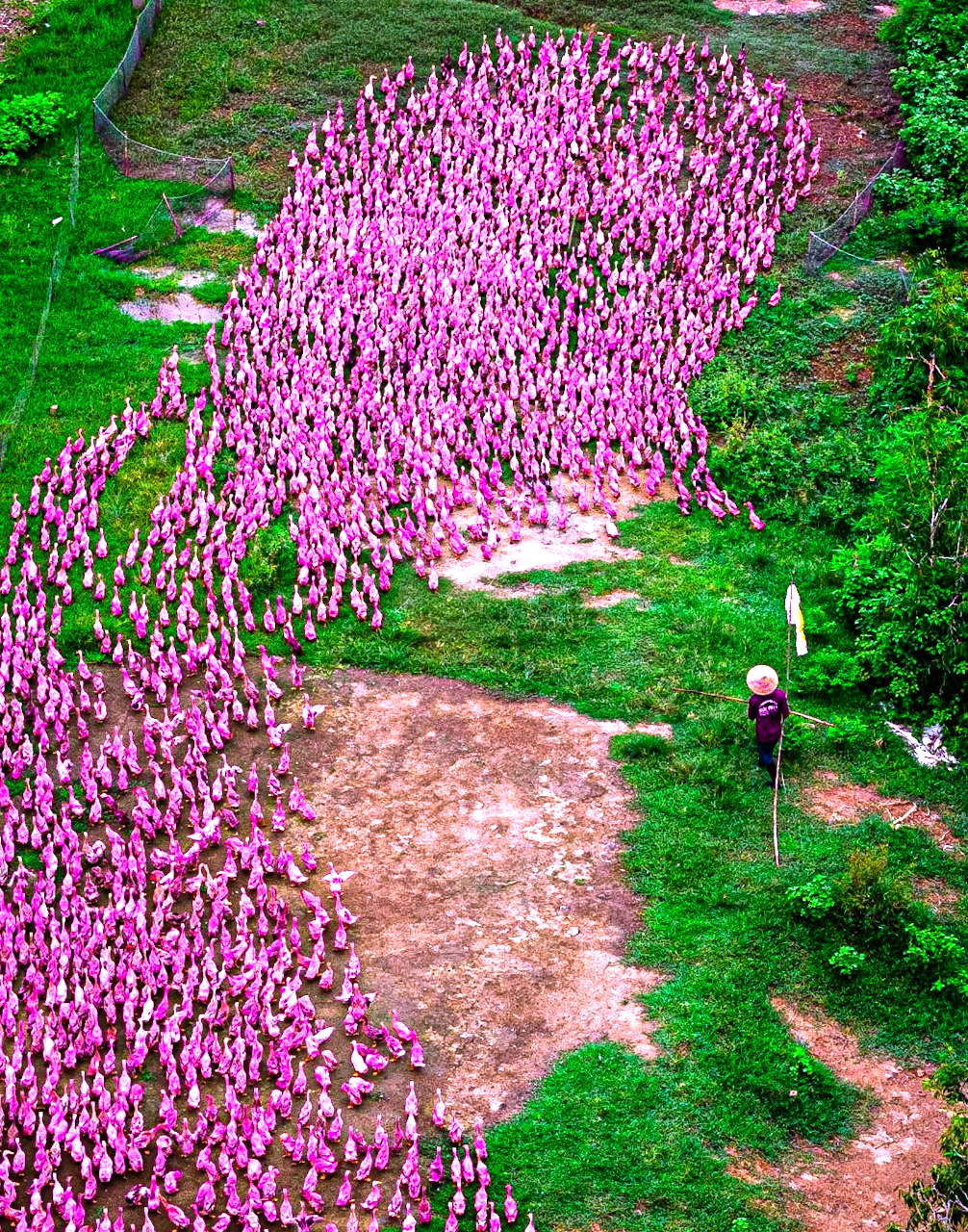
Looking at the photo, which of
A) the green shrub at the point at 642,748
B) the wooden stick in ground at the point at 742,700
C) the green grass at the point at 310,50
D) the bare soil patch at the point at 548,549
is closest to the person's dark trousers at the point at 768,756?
the wooden stick in ground at the point at 742,700

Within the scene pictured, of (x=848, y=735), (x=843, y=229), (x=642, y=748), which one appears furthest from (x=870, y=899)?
(x=843, y=229)

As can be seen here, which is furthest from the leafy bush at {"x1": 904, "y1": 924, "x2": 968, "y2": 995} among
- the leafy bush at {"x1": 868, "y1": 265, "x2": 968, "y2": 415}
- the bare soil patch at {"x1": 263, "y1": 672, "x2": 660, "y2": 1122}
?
the leafy bush at {"x1": 868, "y1": 265, "x2": 968, "y2": 415}

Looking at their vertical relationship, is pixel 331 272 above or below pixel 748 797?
above

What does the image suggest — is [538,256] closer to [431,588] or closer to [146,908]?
[431,588]

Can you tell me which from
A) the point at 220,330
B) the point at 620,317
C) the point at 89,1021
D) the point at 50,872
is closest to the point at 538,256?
the point at 620,317

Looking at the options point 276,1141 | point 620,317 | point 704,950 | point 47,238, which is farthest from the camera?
point 47,238

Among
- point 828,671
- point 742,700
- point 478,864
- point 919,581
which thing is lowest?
point 478,864

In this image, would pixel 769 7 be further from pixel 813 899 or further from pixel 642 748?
pixel 813 899
